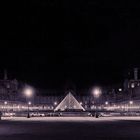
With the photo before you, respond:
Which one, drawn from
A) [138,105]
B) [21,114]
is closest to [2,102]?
[138,105]

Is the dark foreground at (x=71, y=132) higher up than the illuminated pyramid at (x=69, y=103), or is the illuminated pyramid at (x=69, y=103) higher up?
the illuminated pyramid at (x=69, y=103)

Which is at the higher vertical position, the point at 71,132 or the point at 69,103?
the point at 69,103

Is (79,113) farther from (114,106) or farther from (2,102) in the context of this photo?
(114,106)

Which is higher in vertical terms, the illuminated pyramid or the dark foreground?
the illuminated pyramid

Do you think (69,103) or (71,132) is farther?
(69,103)

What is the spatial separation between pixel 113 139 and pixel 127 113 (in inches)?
2985

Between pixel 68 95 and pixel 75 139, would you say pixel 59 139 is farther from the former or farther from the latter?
pixel 68 95

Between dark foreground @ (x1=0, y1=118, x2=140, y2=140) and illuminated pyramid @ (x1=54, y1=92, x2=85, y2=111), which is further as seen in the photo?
illuminated pyramid @ (x1=54, y1=92, x2=85, y2=111)

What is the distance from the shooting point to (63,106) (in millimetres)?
151375

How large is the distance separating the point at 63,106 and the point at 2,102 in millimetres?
25768

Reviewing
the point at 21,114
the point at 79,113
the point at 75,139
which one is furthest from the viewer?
the point at 79,113

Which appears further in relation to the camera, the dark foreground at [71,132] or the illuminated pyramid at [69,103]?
the illuminated pyramid at [69,103]

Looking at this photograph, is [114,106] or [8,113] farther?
[114,106]

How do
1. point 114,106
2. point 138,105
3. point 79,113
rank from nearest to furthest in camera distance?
1. point 79,113
2. point 138,105
3. point 114,106
